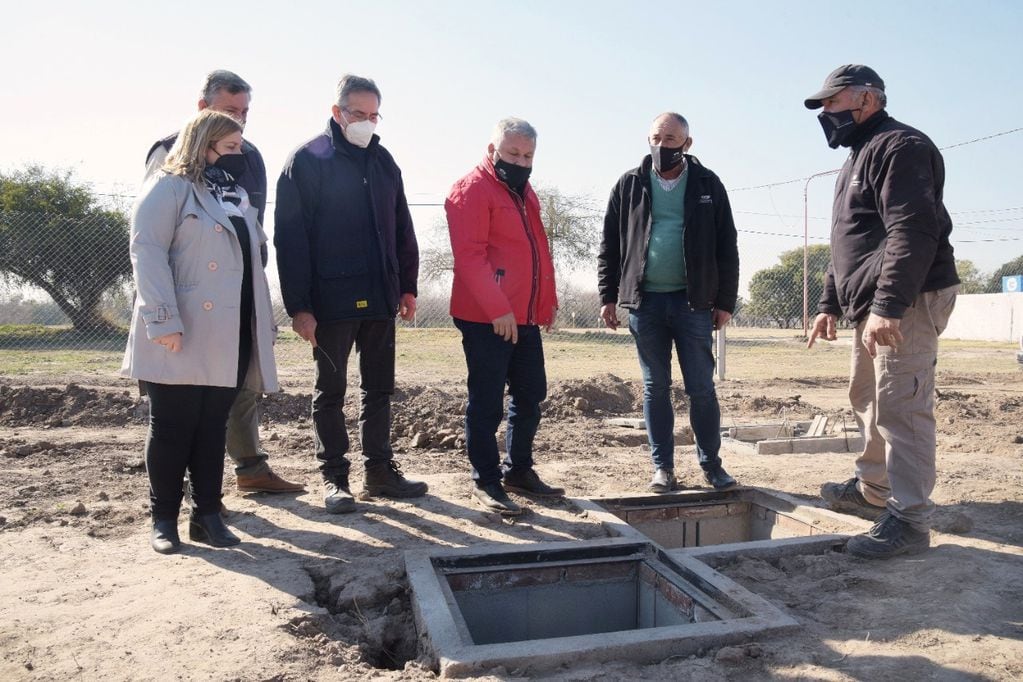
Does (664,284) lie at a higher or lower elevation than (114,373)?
higher

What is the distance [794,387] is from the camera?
11.2m

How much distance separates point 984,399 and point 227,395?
8542 mm

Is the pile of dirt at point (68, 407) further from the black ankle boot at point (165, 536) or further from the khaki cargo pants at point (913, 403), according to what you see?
the khaki cargo pants at point (913, 403)

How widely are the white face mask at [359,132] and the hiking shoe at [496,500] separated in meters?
1.94

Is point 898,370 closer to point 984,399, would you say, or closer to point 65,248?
point 984,399

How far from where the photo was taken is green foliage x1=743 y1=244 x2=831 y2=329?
23.1 metres

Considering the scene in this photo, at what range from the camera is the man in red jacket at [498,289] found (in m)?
4.11

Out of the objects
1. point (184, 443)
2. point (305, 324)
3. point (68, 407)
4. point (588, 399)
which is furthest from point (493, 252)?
point (68, 407)

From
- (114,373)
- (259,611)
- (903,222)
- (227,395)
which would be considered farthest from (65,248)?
(903,222)

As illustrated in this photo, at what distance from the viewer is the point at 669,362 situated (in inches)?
189

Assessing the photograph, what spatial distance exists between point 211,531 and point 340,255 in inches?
57.5

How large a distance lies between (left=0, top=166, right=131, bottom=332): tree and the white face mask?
10.6m

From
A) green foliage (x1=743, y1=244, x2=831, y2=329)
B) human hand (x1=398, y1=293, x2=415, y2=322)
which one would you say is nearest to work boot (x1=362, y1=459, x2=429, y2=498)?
human hand (x1=398, y1=293, x2=415, y2=322)

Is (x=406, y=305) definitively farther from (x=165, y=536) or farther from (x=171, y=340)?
(x=165, y=536)
